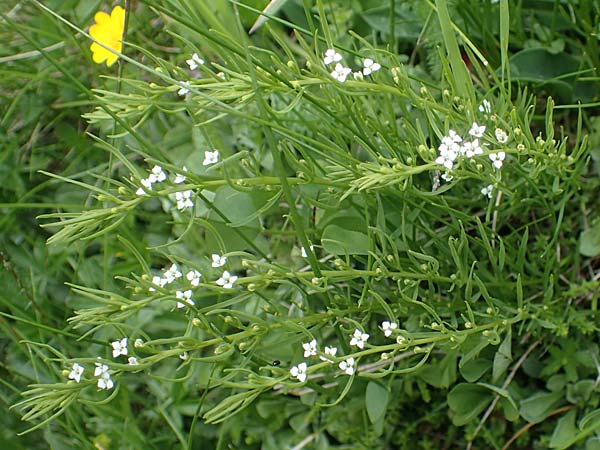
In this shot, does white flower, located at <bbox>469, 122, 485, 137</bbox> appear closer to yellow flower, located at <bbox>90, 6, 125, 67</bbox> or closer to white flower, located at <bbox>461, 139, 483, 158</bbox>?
white flower, located at <bbox>461, 139, 483, 158</bbox>

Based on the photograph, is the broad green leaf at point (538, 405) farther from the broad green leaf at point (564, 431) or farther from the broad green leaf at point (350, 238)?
the broad green leaf at point (350, 238)

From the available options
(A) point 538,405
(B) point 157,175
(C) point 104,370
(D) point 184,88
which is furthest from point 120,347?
(A) point 538,405

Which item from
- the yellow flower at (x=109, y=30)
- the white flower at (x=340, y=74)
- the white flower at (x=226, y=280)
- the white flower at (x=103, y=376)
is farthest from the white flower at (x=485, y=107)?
the yellow flower at (x=109, y=30)

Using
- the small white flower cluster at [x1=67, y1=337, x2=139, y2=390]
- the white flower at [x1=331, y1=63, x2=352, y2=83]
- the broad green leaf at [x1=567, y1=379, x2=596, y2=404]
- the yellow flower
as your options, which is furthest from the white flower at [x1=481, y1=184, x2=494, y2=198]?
the yellow flower

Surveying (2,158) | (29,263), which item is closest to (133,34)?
(2,158)

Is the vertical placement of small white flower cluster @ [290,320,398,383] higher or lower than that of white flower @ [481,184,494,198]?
lower

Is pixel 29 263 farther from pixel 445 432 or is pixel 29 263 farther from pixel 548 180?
pixel 548 180

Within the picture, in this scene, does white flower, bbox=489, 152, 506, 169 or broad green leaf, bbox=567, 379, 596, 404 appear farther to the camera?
broad green leaf, bbox=567, 379, 596, 404
